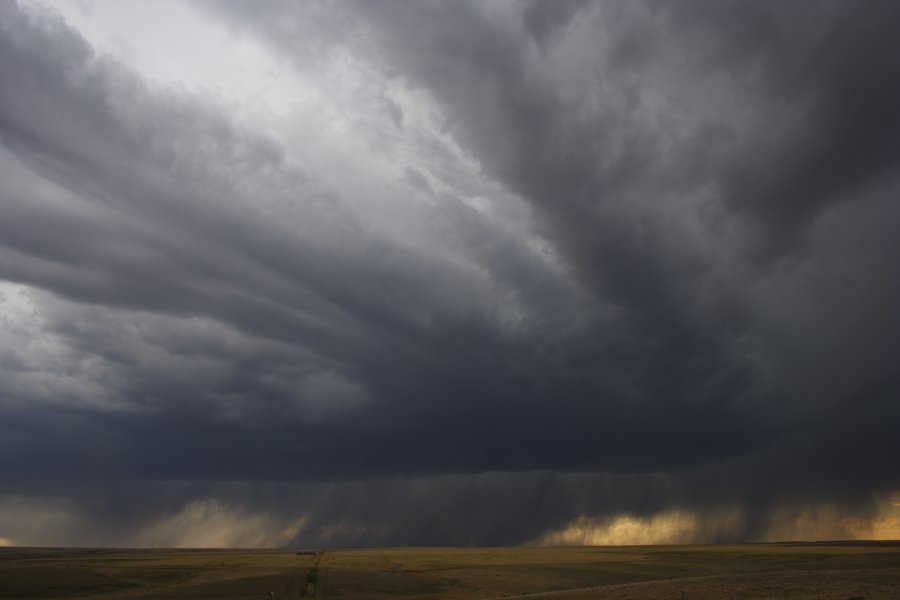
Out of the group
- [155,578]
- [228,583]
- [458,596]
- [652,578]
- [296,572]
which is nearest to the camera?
[458,596]

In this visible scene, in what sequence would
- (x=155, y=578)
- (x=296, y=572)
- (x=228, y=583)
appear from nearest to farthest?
(x=228, y=583)
(x=155, y=578)
(x=296, y=572)

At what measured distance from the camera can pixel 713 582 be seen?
232 ft

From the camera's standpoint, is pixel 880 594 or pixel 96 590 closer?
pixel 880 594

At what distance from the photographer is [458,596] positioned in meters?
86.2

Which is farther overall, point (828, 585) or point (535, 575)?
point (535, 575)

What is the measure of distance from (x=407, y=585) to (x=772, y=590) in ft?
192

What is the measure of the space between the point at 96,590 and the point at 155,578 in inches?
629

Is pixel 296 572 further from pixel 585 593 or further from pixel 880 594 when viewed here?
pixel 880 594

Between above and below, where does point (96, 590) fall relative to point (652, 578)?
below

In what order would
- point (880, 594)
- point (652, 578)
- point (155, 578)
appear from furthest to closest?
point (155, 578) → point (652, 578) → point (880, 594)

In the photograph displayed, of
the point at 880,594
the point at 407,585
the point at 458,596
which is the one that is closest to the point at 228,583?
the point at 407,585

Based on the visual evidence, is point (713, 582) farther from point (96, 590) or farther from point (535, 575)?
point (96, 590)

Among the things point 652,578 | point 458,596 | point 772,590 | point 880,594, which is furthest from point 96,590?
point 880,594

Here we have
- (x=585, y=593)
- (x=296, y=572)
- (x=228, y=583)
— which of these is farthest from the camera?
(x=296, y=572)
